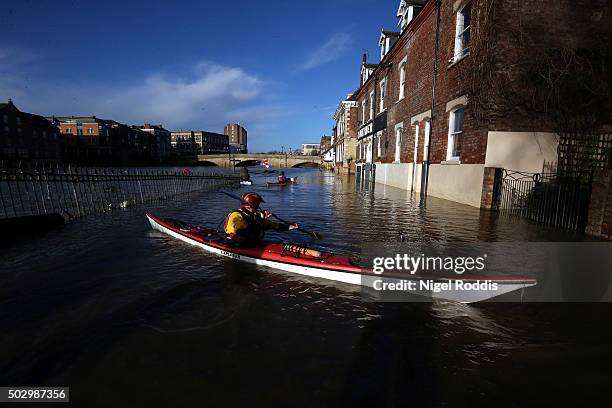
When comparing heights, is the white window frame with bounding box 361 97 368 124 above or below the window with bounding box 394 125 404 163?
above

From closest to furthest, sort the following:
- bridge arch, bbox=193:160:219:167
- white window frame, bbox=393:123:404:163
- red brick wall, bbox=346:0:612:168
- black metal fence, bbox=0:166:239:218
→ 1. red brick wall, bbox=346:0:612:168
2. black metal fence, bbox=0:166:239:218
3. white window frame, bbox=393:123:404:163
4. bridge arch, bbox=193:160:219:167

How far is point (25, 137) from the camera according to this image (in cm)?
6581

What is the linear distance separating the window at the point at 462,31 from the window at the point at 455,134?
2298 mm

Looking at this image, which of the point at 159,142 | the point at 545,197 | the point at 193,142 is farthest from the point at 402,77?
the point at 193,142

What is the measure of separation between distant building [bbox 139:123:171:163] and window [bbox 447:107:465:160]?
108 metres

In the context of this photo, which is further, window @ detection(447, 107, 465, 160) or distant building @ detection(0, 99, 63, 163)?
distant building @ detection(0, 99, 63, 163)

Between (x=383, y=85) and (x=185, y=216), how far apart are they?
19.6 m

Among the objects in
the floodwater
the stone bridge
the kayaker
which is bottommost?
the floodwater

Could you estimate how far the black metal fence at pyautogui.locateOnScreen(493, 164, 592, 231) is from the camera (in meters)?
8.20

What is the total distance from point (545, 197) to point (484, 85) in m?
4.51

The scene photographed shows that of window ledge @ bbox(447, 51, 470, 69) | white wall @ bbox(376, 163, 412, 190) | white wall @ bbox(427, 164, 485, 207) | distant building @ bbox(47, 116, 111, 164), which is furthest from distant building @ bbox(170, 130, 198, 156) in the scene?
window ledge @ bbox(447, 51, 470, 69)

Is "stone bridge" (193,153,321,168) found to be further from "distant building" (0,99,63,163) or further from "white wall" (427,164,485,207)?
"white wall" (427,164,485,207)

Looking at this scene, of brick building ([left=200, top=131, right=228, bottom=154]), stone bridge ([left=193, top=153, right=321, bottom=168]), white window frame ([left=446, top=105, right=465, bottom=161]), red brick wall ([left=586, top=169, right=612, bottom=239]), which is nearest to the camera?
red brick wall ([left=586, top=169, right=612, bottom=239])

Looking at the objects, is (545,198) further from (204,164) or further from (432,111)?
(204,164)
